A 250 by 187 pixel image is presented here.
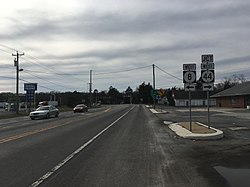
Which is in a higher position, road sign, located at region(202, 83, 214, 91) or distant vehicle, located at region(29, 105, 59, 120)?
road sign, located at region(202, 83, 214, 91)

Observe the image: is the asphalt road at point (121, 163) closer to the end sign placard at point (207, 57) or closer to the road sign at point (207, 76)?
the road sign at point (207, 76)

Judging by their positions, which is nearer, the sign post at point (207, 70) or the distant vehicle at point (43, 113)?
the sign post at point (207, 70)

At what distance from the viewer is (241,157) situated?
37.8ft

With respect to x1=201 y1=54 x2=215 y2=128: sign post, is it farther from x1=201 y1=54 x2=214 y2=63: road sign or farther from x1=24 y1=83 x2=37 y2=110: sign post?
x1=24 y1=83 x2=37 y2=110: sign post

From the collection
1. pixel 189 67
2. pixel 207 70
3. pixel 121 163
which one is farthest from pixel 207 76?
pixel 121 163

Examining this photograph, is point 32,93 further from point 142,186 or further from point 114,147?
point 142,186

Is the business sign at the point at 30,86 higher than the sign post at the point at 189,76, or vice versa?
the business sign at the point at 30,86

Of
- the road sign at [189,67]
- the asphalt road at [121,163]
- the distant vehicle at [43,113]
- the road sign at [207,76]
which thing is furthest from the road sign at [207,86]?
the distant vehicle at [43,113]

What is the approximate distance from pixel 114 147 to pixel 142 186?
668cm

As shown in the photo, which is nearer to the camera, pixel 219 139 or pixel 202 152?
pixel 202 152

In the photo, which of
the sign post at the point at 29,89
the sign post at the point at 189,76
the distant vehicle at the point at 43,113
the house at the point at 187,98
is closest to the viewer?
the sign post at the point at 189,76

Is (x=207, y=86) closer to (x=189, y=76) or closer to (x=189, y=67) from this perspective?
(x=189, y=76)

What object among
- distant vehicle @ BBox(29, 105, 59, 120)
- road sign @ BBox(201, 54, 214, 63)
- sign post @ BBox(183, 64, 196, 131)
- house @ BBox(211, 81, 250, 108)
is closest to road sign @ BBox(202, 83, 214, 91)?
sign post @ BBox(183, 64, 196, 131)

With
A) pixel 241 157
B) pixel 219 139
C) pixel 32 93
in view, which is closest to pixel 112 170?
pixel 241 157
